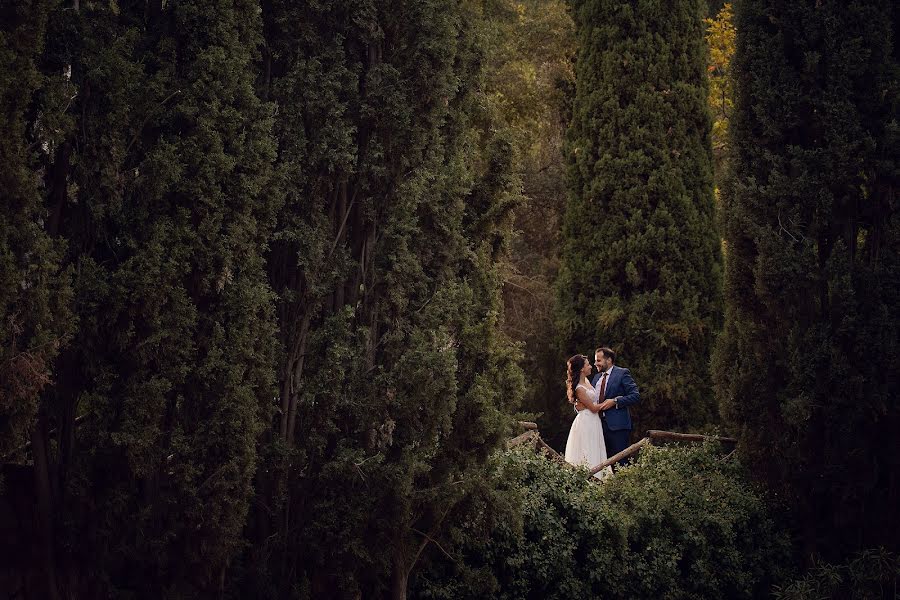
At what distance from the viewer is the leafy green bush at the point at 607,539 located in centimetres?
697

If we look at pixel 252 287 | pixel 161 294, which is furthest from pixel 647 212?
pixel 161 294

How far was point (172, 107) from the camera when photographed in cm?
559

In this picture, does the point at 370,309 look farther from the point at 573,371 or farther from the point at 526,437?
the point at 573,371

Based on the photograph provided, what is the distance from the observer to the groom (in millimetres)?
10855

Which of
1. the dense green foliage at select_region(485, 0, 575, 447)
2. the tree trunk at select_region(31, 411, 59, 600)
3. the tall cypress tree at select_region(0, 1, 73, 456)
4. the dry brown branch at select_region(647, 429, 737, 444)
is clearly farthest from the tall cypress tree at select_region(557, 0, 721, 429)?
the tall cypress tree at select_region(0, 1, 73, 456)

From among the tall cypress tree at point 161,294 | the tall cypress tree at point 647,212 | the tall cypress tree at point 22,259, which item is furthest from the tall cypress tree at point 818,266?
the tall cypress tree at point 22,259

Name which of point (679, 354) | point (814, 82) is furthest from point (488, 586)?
point (679, 354)

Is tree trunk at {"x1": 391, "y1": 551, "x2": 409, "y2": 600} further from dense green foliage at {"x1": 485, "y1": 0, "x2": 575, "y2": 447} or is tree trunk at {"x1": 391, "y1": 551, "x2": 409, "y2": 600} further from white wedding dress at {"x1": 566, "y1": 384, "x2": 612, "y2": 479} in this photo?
dense green foliage at {"x1": 485, "y1": 0, "x2": 575, "y2": 447}

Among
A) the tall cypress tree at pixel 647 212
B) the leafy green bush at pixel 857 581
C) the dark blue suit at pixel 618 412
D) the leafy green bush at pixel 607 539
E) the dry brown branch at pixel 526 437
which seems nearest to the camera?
the leafy green bush at pixel 607 539

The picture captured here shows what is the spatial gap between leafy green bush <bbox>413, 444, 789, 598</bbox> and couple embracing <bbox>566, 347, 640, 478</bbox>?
191 cm

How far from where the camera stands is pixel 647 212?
13188 millimetres

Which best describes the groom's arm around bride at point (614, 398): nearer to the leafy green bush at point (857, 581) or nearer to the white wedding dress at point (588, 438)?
the white wedding dress at point (588, 438)

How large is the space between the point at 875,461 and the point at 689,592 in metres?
1.90

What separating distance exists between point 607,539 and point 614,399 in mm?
3212
